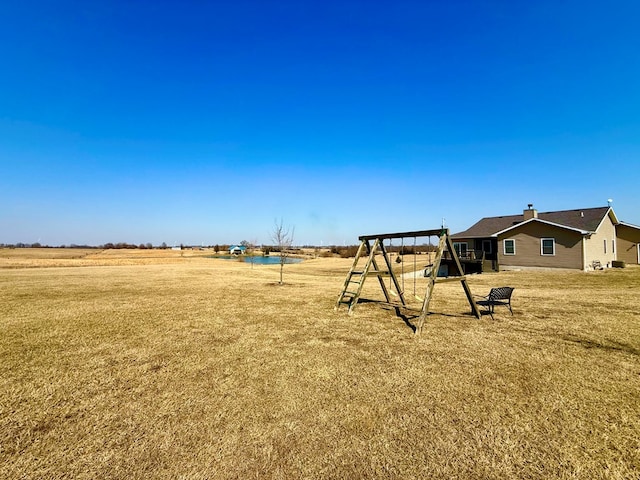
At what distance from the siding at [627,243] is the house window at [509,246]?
11.3 meters

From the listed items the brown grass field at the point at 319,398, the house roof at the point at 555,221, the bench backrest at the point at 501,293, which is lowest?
the brown grass field at the point at 319,398

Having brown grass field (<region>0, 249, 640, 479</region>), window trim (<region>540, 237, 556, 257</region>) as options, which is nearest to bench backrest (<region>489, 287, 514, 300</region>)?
brown grass field (<region>0, 249, 640, 479</region>)

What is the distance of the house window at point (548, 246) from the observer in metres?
24.5

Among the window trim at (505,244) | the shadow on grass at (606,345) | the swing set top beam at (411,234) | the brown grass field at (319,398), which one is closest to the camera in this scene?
the brown grass field at (319,398)

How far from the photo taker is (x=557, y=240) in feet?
79.6

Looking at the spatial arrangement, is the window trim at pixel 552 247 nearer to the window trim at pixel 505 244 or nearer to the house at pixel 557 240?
the house at pixel 557 240

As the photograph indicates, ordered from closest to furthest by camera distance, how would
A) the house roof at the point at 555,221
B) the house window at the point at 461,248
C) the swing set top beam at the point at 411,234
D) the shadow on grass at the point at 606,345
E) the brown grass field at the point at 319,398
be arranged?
1. the brown grass field at the point at 319,398
2. the shadow on grass at the point at 606,345
3. the swing set top beam at the point at 411,234
4. the house roof at the point at 555,221
5. the house window at the point at 461,248

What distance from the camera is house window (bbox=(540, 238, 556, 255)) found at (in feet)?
80.2

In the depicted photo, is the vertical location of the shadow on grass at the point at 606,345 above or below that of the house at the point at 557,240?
below

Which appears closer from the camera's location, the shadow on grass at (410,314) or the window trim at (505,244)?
the shadow on grass at (410,314)

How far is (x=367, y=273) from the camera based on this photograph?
10.4 metres

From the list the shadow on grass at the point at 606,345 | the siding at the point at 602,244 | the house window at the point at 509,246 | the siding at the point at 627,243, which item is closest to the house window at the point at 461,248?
the house window at the point at 509,246

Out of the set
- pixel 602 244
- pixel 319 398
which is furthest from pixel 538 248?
pixel 319 398

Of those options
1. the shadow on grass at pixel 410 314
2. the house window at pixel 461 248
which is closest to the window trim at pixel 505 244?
the house window at pixel 461 248
